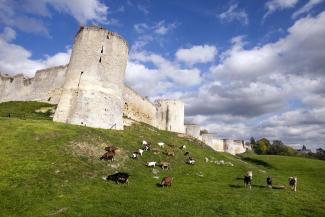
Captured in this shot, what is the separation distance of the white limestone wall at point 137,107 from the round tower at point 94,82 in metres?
19.3

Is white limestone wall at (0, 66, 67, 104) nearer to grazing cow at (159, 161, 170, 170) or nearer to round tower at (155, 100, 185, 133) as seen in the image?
grazing cow at (159, 161, 170, 170)

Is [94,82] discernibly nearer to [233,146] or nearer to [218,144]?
[218,144]

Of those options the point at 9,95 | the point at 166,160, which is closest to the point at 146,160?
the point at 166,160

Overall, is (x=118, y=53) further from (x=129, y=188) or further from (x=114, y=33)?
(x=129, y=188)

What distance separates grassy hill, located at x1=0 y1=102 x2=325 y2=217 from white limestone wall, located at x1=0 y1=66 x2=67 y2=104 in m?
22.7

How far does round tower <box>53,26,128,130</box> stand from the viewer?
47.1 m

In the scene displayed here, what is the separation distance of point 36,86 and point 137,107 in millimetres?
21645

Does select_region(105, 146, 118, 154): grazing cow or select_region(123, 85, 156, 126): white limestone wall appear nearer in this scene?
select_region(105, 146, 118, 154): grazing cow

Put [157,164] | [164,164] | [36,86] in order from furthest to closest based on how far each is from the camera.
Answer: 1. [36,86]
2. [157,164]
3. [164,164]

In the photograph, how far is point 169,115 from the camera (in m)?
Answer: 91.1

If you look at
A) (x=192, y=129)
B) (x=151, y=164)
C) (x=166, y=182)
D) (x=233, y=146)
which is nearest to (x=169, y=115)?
(x=192, y=129)

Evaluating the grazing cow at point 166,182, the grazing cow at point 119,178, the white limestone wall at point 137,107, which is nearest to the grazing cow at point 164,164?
the grazing cow at point 166,182

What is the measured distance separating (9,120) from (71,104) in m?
9.18

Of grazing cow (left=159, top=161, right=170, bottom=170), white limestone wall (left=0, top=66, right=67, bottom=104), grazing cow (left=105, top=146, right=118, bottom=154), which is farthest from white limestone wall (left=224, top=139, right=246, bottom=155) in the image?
grazing cow (left=105, top=146, right=118, bottom=154)
